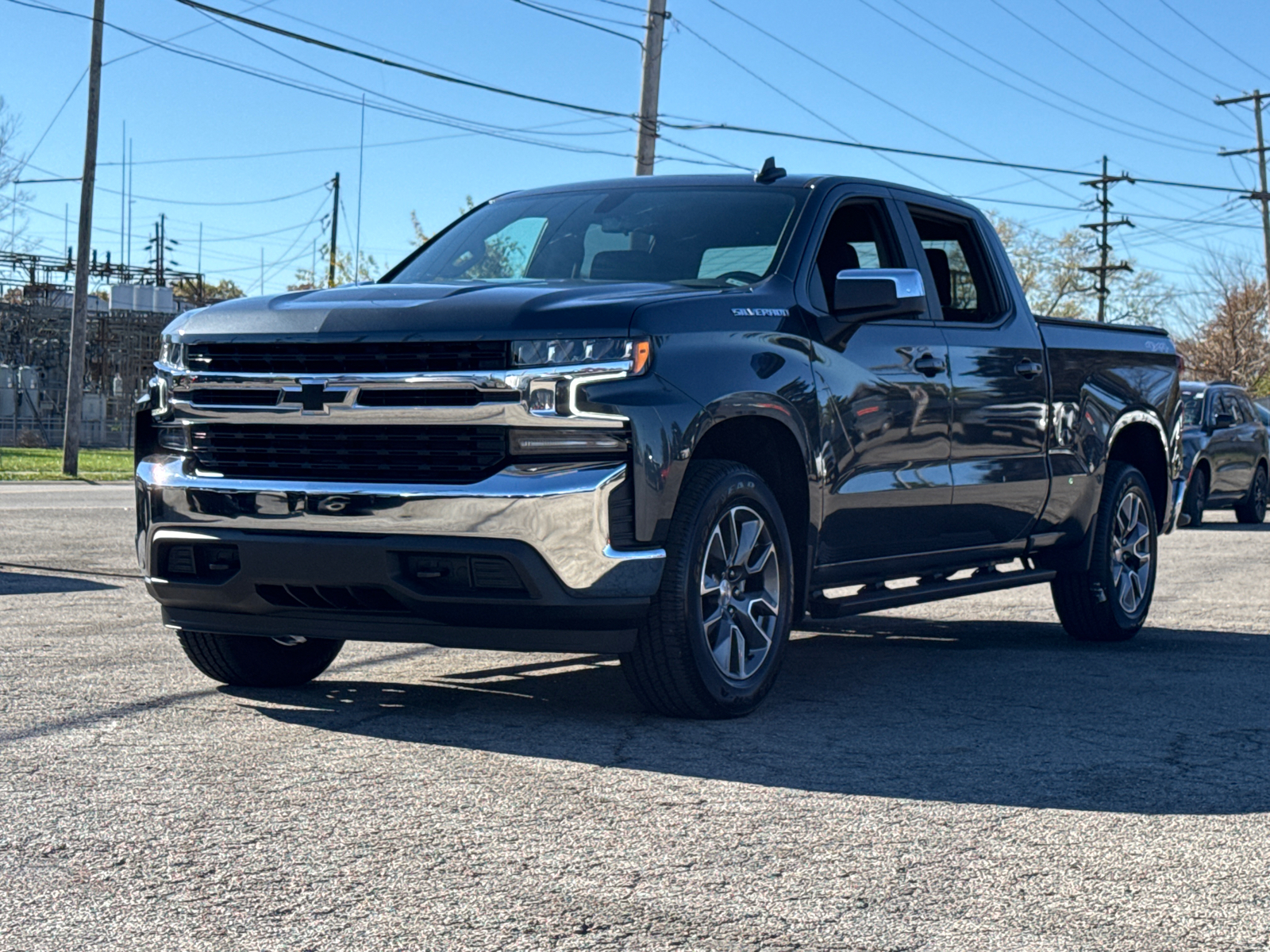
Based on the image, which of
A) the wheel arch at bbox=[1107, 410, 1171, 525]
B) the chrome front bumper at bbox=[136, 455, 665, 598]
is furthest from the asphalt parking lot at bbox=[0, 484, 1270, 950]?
the wheel arch at bbox=[1107, 410, 1171, 525]

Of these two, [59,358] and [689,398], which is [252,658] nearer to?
[689,398]

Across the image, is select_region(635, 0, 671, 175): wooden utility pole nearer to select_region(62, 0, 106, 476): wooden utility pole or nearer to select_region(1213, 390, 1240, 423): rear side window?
select_region(1213, 390, 1240, 423): rear side window

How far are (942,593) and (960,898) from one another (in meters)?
3.61

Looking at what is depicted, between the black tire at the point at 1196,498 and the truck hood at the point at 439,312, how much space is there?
1443cm

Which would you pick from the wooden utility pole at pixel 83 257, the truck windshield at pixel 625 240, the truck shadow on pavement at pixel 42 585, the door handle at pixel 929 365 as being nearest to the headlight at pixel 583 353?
the truck windshield at pixel 625 240

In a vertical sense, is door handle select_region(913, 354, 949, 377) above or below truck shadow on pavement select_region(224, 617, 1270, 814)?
above

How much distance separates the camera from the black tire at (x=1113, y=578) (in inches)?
333

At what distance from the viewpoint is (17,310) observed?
56562mm

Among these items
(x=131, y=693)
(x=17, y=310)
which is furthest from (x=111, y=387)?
(x=131, y=693)

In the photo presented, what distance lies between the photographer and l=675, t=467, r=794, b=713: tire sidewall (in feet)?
18.0

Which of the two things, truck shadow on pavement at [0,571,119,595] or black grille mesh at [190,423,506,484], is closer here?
black grille mesh at [190,423,506,484]

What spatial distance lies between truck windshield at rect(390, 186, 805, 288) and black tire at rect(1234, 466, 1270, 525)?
621 inches

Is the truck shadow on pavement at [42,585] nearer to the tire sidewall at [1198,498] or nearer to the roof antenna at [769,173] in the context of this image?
the roof antenna at [769,173]

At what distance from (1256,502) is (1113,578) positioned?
44.8 ft
